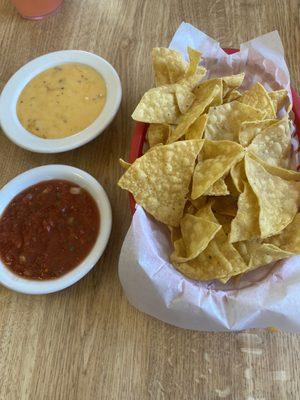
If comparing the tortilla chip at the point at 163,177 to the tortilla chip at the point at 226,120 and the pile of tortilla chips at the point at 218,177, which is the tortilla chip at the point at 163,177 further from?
Result: the tortilla chip at the point at 226,120

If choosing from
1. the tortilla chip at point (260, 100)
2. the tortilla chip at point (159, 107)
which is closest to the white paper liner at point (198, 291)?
the tortilla chip at point (159, 107)

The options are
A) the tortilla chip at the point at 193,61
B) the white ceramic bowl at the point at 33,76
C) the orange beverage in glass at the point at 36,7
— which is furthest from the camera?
the orange beverage in glass at the point at 36,7

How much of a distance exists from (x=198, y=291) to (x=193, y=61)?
1.95 ft

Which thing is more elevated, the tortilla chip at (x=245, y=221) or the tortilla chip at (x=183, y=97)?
the tortilla chip at (x=183, y=97)

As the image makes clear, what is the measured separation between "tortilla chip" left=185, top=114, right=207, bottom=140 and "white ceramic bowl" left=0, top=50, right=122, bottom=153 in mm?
270

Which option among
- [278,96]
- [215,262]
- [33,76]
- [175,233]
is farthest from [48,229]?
[278,96]

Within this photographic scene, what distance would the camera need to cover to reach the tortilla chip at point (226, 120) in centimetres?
111

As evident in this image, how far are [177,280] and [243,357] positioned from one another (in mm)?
242

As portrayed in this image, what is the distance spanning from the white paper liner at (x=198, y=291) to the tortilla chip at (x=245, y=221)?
10cm

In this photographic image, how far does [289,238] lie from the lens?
1.00m

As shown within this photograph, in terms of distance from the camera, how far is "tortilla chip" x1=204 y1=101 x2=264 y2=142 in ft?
3.65

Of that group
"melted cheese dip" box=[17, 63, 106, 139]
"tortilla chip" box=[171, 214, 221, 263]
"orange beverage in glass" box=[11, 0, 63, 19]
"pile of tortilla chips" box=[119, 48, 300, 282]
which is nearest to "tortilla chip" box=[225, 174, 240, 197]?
"pile of tortilla chips" box=[119, 48, 300, 282]

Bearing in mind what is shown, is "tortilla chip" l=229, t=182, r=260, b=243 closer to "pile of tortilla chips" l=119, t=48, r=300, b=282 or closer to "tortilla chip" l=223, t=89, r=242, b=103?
"pile of tortilla chips" l=119, t=48, r=300, b=282

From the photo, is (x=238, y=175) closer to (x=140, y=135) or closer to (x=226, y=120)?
(x=226, y=120)
